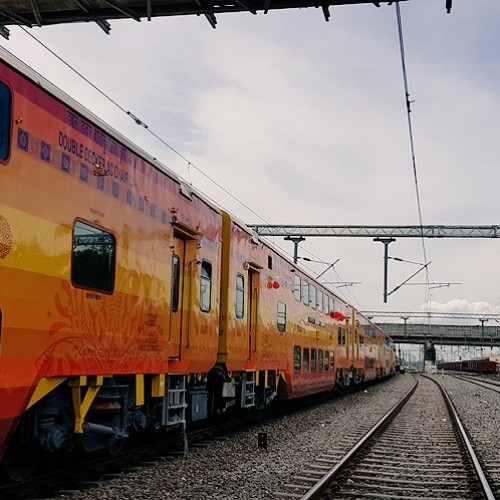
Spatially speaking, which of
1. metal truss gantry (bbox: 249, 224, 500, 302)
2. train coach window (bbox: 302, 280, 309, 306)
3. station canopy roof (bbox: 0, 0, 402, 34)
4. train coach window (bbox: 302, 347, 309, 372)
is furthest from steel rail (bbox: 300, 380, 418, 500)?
metal truss gantry (bbox: 249, 224, 500, 302)

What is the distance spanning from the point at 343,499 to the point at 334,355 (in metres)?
17.2

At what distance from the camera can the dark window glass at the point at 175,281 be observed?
10.0 m

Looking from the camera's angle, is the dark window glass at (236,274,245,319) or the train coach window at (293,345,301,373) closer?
the dark window glass at (236,274,245,319)

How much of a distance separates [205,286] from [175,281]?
4.09 ft

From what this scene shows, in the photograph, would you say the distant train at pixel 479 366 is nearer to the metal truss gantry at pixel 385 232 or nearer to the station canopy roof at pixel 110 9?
the metal truss gantry at pixel 385 232

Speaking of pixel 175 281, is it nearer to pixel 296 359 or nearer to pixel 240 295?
pixel 240 295

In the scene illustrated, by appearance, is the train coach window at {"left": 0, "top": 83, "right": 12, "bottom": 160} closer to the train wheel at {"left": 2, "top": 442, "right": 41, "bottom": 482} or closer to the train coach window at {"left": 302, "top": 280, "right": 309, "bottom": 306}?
the train wheel at {"left": 2, "top": 442, "right": 41, "bottom": 482}

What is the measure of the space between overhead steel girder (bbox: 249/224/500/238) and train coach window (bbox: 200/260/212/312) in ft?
118

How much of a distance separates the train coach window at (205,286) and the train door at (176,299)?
2.54ft

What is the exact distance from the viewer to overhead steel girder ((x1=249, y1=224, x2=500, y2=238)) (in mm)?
48969

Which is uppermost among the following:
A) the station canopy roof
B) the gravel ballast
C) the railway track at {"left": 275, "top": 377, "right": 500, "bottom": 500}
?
the station canopy roof

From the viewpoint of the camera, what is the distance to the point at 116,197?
8211mm

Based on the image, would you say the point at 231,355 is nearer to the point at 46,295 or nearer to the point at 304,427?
the point at 304,427

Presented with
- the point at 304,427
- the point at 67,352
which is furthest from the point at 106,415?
the point at 304,427
